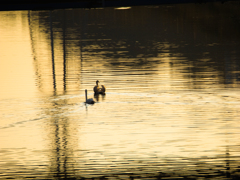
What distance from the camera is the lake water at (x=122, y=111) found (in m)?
23.2

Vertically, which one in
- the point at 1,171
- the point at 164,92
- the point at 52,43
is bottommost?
the point at 1,171

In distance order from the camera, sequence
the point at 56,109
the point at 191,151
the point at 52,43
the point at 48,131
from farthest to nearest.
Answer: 1. the point at 52,43
2. the point at 56,109
3. the point at 48,131
4. the point at 191,151

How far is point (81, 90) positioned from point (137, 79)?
5.73 m

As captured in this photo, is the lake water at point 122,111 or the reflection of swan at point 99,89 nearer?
the lake water at point 122,111

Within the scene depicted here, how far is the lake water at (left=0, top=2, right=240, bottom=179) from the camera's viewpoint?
76.2 ft

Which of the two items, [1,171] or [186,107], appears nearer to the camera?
[1,171]

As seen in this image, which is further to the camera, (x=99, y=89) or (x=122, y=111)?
(x=99, y=89)

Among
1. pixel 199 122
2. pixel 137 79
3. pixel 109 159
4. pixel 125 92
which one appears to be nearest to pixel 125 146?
pixel 109 159

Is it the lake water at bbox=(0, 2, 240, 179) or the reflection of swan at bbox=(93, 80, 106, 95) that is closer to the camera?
the lake water at bbox=(0, 2, 240, 179)

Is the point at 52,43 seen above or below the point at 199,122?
above

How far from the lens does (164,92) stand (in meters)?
37.0

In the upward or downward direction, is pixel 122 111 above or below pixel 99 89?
below

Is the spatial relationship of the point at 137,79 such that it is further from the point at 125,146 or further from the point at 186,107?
the point at 125,146

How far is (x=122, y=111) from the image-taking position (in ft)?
105
